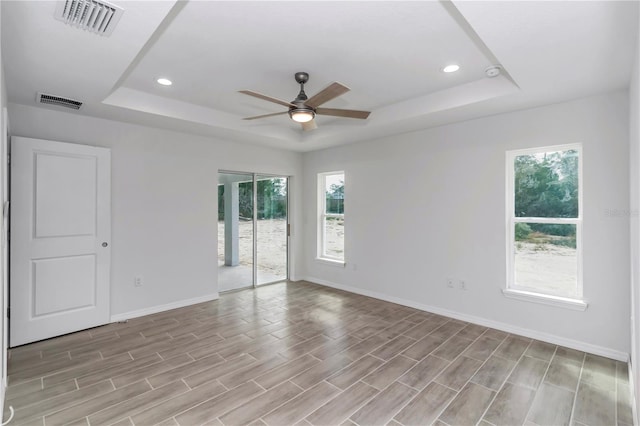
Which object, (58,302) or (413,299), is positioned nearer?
(58,302)

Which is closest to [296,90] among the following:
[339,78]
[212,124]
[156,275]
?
[339,78]

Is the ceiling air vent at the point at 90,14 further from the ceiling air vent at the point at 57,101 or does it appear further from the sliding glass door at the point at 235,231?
the sliding glass door at the point at 235,231

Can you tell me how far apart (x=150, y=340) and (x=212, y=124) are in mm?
2712

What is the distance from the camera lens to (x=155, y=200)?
4.42 m

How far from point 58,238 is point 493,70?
4813 mm

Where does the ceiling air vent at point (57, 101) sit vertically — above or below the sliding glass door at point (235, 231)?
above

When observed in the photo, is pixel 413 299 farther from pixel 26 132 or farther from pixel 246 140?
pixel 26 132

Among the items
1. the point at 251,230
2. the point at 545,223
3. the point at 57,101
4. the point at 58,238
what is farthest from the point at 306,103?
the point at 251,230

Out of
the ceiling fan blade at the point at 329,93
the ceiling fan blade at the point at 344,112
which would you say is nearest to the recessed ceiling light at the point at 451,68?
the ceiling fan blade at the point at 344,112

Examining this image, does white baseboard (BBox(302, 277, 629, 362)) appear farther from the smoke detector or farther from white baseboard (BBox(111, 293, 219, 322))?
the smoke detector

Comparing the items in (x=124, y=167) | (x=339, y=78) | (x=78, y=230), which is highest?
(x=339, y=78)

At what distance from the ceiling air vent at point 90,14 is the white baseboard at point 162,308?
3373mm

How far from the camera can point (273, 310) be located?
14.6 feet

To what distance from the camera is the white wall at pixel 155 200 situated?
12.8ft
